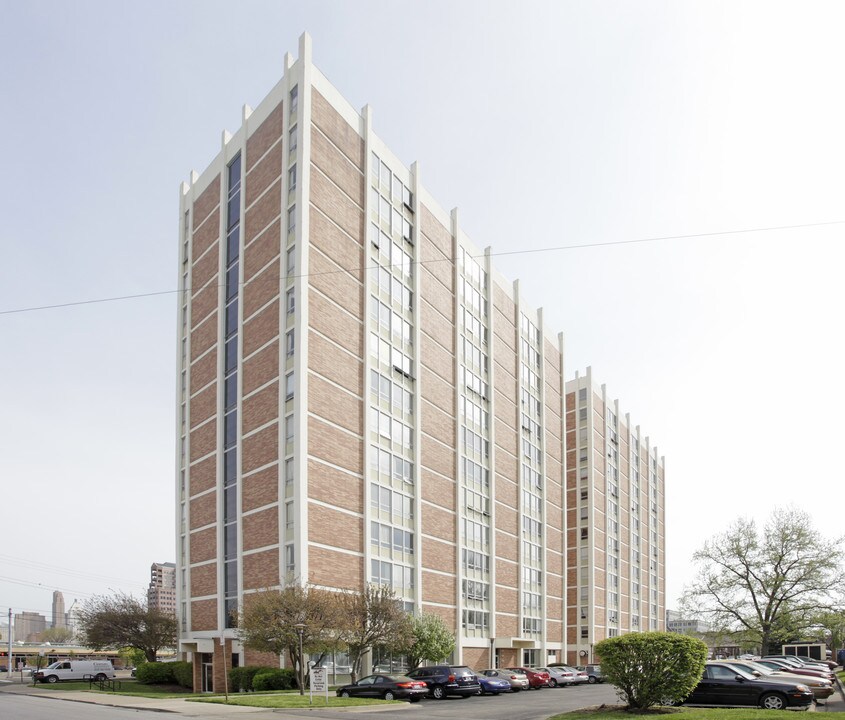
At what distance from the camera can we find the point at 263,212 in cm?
4988

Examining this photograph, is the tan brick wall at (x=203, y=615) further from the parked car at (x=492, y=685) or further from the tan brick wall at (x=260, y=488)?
the parked car at (x=492, y=685)

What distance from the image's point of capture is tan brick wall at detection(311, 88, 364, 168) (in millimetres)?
48188

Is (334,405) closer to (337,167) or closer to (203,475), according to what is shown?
(203,475)

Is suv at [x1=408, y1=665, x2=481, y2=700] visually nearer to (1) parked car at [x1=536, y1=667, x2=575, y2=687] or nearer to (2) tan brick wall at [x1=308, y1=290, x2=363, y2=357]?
(1) parked car at [x1=536, y1=667, x2=575, y2=687]

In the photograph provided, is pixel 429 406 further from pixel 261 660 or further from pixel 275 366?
pixel 261 660

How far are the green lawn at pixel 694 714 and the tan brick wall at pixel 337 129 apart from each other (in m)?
35.6

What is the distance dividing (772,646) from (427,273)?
155ft

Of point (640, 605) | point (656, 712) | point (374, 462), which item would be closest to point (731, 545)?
point (640, 605)

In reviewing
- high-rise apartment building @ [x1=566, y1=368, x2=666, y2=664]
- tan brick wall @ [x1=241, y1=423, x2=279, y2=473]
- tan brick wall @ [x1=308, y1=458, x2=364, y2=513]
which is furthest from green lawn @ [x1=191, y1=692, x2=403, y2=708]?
high-rise apartment building @ [x1=566, y1=368, x2=666, y2=664]

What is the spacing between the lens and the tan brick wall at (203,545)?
164 ft

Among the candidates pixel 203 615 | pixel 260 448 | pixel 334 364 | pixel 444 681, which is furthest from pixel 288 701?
pixel 203 615

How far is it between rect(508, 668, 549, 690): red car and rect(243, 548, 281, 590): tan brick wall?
14.5 metres

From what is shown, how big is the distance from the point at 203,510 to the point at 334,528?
1200 centimetres

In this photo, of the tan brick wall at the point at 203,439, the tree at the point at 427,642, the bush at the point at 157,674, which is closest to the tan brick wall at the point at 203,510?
the tan brick wall at the point at 203,439
